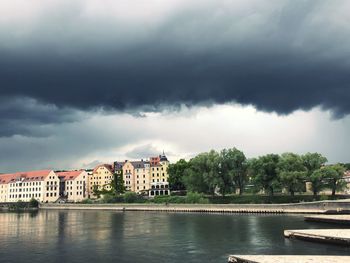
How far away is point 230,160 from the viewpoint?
452 ft

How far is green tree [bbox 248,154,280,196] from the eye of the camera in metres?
121

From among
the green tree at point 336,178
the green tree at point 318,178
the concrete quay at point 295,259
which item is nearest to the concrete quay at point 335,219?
the concrete quay at point 295,259

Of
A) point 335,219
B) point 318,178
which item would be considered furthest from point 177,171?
point 335,219

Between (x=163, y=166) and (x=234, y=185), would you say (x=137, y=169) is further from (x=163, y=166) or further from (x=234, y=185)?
(x=234, y=185)

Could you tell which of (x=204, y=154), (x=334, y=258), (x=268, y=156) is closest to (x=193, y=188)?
(x=204, y=154)

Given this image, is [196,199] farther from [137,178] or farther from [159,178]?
[137,178]

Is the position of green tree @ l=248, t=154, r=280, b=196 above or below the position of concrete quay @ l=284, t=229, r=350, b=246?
above

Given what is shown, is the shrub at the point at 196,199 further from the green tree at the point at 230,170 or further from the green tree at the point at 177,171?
the green tree at the point at 177,171

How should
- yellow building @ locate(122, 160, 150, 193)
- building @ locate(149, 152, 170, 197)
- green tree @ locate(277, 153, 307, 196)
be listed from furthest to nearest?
yellow building @ locate(122, 160, 150, 193)
building @ locate(149, 152, 170, 197)
green tree @ locate(277, 153, 307, 196)

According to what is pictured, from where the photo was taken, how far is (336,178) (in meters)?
116

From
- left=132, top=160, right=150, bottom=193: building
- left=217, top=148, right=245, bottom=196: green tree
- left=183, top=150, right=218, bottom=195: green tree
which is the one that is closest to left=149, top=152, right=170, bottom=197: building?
left=132, top=160, right=150, bottom=193: building

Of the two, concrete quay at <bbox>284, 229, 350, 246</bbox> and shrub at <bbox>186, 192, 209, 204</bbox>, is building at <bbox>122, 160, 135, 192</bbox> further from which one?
concrete quay at <bbox>284, 229, 350, 246</bbox>

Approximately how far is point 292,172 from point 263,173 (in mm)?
9201

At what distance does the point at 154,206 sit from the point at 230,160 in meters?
29.3
